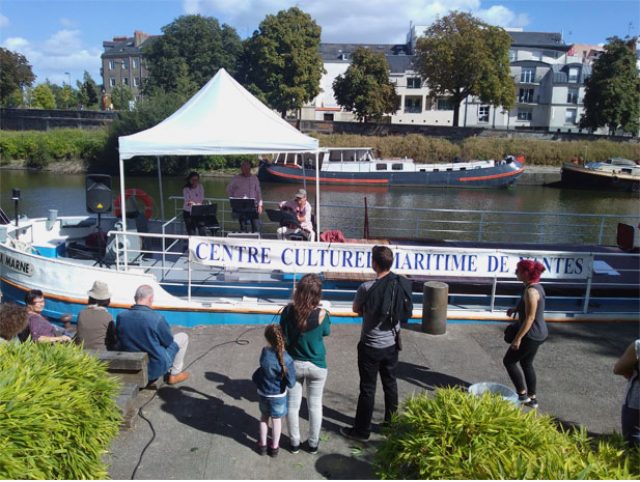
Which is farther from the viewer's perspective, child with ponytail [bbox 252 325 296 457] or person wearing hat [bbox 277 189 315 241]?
person wearing hat [bbox 277 189 315 241]

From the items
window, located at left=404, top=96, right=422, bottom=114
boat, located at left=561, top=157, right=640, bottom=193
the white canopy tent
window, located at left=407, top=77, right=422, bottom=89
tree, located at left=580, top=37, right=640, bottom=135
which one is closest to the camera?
the white canopy tent

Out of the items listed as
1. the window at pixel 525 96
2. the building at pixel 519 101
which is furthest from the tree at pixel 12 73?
the window at pixel 525 96

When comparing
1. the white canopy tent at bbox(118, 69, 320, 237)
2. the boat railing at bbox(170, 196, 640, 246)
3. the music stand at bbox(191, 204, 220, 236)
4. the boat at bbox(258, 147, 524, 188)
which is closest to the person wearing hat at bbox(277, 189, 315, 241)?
the white canopy tent at bbox(118, 69, 320, 237)

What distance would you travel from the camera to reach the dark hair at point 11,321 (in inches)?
200

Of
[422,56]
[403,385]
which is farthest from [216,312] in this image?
[422,56]

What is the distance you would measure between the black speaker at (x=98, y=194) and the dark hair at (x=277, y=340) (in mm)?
6481

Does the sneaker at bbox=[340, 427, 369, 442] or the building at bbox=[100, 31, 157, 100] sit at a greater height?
the building at bbox=[100, 31, 157, 100]

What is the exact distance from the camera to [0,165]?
50625 millimetres

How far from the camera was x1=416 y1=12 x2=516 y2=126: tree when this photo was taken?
166ft

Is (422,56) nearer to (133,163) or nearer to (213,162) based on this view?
(213,162)

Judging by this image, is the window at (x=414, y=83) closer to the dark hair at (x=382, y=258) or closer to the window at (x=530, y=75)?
the window at (x=530, y=75)

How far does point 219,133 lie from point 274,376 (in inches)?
217

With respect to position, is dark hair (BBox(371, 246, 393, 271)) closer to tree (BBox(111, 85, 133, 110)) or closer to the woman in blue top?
the woman in blue top

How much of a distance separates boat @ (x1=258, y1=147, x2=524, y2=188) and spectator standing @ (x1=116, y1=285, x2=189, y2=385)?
34758mm
